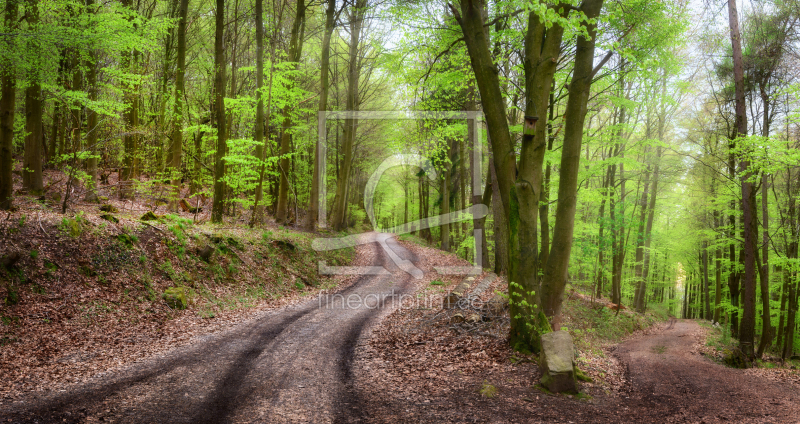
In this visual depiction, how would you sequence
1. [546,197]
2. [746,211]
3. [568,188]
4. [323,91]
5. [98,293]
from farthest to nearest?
[323,91] → [546,197] → [746,211] → [98,293] → [568,188]

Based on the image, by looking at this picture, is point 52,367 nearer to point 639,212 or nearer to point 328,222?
point 328,222

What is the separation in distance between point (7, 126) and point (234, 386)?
9605mm

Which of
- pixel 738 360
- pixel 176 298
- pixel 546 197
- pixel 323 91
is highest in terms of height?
pixel 323 91

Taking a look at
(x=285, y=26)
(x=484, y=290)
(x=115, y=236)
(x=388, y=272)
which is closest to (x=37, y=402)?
(x=115, y=236)

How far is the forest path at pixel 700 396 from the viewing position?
525 centimetres

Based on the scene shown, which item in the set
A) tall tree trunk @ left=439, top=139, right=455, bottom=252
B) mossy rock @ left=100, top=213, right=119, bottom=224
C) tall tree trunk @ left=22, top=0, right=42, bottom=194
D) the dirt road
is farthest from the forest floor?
tall tree trunk @ left=439, top=139, right=455, bottom=252

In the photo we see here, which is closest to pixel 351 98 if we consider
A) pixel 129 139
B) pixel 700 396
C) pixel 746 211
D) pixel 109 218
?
pixel 129 139

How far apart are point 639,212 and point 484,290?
17048 millimetres

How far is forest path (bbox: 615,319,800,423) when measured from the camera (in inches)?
207

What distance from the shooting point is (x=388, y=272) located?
18.3 meters

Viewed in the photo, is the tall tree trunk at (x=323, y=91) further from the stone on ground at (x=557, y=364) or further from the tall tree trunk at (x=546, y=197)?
the stone on ground at (x=557, y=364)

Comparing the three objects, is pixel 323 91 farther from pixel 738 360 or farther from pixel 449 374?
pixel 738 360

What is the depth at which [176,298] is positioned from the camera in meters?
9.73

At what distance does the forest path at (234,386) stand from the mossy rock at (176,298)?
1714mm
